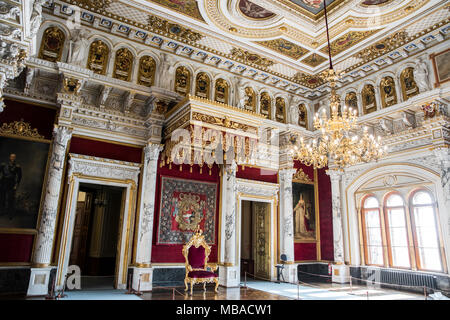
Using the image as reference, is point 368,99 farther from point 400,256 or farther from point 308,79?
point 400,256

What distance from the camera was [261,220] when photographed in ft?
35.1

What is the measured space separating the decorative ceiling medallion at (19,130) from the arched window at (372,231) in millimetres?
9542

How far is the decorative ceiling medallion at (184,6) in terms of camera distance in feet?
24.1

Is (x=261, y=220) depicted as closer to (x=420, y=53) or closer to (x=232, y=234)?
(x=232, y=234)

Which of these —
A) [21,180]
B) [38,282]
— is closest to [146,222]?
[38,282]

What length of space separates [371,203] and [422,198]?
1.56m

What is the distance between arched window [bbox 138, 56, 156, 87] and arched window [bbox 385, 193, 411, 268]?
7.87 meters

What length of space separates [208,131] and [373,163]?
18.7 feet

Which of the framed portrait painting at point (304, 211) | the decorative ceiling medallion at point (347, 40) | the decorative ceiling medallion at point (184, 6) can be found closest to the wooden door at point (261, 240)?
the framed portrait painting at point (304, 211)

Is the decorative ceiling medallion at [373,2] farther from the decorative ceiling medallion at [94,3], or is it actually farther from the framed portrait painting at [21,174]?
the framed portrait painting at [21,174]

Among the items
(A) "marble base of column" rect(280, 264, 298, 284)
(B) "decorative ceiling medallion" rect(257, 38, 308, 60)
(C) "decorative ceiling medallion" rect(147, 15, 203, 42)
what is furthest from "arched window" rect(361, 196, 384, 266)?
(C) "decorative ceiling medallion" rect(147, 15, 203, 42)

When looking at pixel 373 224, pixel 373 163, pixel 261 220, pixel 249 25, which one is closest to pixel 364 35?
pixel 249 25

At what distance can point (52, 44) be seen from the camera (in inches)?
293

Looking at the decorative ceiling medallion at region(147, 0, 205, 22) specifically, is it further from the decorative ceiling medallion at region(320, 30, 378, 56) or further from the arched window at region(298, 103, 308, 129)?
the arched window at region(298, 103, 308, 129)
